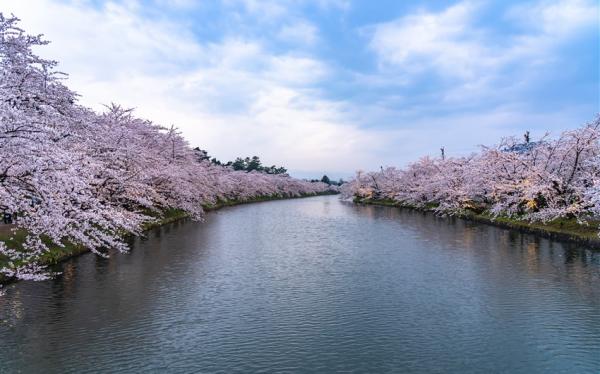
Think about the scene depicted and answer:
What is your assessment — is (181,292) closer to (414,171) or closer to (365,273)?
(365,273)

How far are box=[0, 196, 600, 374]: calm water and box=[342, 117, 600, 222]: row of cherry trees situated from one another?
7.46 meters

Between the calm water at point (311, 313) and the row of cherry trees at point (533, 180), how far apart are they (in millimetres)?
7457

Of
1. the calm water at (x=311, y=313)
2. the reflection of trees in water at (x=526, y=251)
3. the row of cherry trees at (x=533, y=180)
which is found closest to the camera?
the calm water at (x=311, y=313)

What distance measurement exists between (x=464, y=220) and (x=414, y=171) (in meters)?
36.8

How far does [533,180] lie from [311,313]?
2951 centimetres

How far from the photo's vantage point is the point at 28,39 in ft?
52.6

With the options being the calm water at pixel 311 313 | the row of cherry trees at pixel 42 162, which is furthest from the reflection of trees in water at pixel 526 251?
the row of cherry trees at pixel 42 162

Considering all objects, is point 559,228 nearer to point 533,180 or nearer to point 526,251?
point 533,180

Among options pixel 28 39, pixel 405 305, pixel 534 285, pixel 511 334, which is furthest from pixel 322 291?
pixel 28 39

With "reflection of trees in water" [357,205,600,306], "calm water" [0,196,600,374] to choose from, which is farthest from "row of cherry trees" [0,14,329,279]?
"reflection of trees in water" [357,205,600,306]

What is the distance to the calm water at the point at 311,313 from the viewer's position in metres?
12.0

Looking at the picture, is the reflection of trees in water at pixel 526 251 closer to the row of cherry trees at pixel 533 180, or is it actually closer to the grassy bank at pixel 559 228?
the grassy bank at pixel 559 228

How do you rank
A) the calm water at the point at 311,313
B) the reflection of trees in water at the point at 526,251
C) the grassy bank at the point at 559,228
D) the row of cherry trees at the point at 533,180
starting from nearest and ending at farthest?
the calm water at the point at 311,313 → the reflection of trees in water at the point at 526,251 → the grassy bank at the point at 559,228 → the row of cherry trees at the point at 533,180

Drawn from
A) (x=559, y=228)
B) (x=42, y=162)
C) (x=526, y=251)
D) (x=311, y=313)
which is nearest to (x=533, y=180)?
(x=559, y=228)
